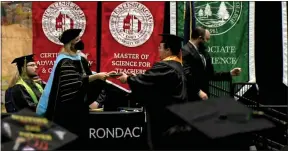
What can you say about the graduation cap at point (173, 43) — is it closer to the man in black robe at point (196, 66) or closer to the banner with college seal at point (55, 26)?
the man in black robe at point (196, 66)

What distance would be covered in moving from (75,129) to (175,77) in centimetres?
141

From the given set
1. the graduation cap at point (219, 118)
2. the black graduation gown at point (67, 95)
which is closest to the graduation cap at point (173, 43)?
the black graduation gown at point (67, 95)

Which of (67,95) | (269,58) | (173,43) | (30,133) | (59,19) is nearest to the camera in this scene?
(30,133)

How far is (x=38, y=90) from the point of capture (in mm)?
7629

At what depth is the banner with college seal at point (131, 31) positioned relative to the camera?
886 cm

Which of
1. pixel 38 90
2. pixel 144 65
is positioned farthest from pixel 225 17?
pixel 38 90

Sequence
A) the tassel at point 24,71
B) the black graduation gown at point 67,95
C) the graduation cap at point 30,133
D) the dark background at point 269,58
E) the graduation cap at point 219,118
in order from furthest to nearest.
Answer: the dark background at point 269,58
the tassel at point 24,71
the black graduation gown at point 67,95
the graduation cap at point 219,118
the graduation cap at point 30,133

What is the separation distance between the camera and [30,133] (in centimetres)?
392

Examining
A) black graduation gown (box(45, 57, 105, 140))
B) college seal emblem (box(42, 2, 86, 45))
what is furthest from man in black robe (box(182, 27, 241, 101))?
college seal emblem (box(42, 2, 86, 45))

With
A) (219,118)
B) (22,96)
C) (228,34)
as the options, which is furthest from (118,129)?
(219,118)

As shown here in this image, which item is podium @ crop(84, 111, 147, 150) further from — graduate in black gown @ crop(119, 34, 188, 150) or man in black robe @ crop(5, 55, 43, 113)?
graduate in black gown @ crop(119, 34, 188, 150)

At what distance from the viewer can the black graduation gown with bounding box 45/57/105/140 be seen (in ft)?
21.2

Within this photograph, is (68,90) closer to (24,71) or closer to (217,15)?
(24,71)

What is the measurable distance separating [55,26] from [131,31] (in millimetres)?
1068
